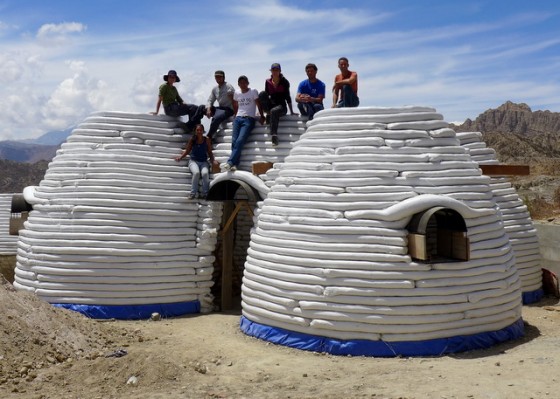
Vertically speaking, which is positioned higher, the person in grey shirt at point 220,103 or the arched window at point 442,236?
the person in grey shirt at point 220,103

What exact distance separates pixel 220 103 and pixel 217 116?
316 millimetres

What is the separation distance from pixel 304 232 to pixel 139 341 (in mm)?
3304

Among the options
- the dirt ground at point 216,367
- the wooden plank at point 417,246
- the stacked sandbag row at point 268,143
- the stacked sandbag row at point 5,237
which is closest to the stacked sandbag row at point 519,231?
the dirt ground at point 216,367

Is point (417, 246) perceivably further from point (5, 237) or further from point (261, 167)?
point (5, 237)

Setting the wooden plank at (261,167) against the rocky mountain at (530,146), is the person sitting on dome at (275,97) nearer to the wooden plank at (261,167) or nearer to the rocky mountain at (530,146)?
the wooden plank at (261,167)

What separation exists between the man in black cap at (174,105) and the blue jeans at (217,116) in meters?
0.32

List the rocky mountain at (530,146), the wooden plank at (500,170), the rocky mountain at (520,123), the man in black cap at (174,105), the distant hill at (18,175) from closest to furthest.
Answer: the wooden plank at (500,170) → the man in black cap at (174,105) → the rocky mountain at (530,146) → the rocky mountain at (520,123) → the distant hill at (18,175)

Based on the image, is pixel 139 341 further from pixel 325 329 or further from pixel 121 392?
pixel 325 329

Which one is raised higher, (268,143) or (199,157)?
(268,143)

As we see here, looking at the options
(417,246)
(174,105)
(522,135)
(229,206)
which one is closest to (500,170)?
(417,246)

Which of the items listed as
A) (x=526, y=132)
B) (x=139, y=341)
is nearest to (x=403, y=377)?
(x=139, y=341)

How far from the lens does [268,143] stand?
12.8m

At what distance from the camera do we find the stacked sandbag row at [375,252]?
8.98 meters

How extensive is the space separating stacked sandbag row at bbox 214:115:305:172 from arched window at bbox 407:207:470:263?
3670mm
